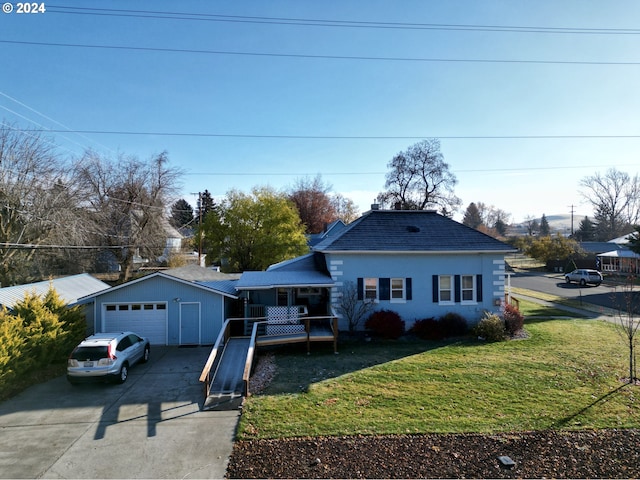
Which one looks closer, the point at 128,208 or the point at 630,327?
the point at 630,327

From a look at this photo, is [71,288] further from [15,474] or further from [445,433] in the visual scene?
[445,433]

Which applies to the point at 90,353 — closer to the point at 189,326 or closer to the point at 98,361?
the point at 98,361

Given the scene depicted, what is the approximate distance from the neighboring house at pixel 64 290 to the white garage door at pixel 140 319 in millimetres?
1468

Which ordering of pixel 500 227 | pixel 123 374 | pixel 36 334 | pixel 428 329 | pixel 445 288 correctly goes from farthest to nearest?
1. pixel 500 227
2. pixel 445 288
3. pixel 428 329
4. pixel 36 334
5. pixel 123 374

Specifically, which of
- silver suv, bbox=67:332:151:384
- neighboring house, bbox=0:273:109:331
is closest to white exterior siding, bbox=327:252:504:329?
silver suv, bbox=67:332:151:384

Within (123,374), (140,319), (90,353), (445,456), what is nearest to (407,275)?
(445,456)

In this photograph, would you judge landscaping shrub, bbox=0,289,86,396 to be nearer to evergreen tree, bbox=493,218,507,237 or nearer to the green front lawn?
the green front lawn

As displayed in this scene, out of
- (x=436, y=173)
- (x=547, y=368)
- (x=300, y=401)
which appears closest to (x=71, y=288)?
(x=300, y=401)

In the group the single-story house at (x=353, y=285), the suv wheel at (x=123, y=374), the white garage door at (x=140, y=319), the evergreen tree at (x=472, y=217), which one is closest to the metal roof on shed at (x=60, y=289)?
the white garage door at (x=140, y=319)

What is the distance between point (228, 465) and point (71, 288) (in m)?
17.7

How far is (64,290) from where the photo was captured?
1939cm

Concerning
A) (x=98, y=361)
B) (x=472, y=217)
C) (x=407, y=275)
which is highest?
(x=472, y=217)

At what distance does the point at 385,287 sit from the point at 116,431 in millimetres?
12779

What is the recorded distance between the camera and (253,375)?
12852 millimetres
